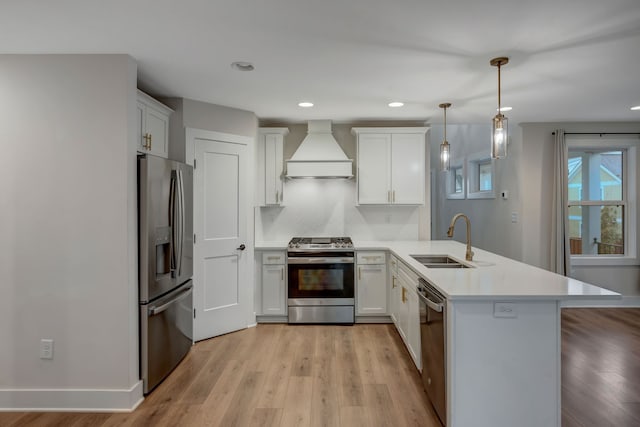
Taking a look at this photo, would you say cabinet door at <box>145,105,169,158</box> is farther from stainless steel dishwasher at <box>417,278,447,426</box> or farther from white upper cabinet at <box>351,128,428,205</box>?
stainless steel dishwasher at <box>417,278,447,426</box>

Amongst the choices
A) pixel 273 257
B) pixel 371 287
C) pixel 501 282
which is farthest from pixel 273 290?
pixel 501 282

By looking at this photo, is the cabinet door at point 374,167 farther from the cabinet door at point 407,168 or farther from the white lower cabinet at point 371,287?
the white lower cabinet at point 371,287

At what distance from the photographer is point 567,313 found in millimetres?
4441

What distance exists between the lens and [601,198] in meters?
4.84

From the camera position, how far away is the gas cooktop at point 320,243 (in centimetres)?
405

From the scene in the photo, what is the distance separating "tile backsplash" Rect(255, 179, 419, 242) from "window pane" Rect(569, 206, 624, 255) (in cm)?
231

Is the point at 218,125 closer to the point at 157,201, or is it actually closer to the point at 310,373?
the point at 157,201

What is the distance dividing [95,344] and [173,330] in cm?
61

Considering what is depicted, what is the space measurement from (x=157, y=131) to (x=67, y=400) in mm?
2163

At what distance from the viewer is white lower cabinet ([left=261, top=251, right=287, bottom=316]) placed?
13.5ft

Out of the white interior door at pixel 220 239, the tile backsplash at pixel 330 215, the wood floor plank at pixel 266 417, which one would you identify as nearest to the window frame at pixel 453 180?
the tile backsplash at pixel 330 215

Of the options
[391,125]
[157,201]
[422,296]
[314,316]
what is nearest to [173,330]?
[157,201]

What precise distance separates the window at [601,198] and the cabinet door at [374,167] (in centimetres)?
249

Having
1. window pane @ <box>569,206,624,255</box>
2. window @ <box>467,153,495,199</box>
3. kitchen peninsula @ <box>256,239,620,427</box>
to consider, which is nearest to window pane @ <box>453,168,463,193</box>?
window @ <box>467,153,495,199</box>
